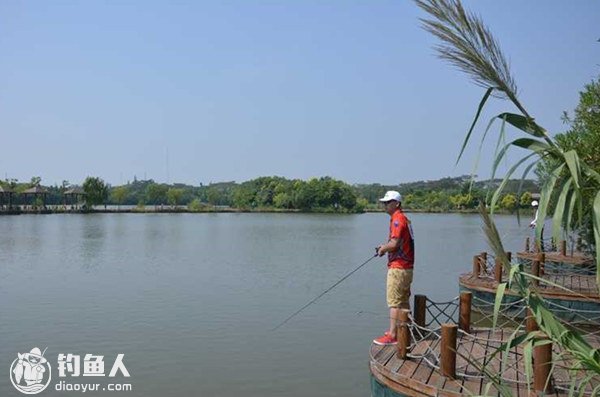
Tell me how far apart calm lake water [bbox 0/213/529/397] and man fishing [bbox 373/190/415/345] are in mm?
1639

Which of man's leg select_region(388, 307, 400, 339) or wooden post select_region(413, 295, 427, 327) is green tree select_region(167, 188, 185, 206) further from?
man's leg select_region(388, 307, 400, 339)

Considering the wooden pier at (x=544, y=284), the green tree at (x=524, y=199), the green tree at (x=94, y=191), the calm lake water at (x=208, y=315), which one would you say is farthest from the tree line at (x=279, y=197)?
the green tree at (x=524, y=199)

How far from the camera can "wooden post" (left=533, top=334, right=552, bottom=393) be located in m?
4.87

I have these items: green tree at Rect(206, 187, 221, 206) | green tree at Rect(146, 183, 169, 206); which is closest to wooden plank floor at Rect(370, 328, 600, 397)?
green tree at Rect(146, 183, 169, 206)

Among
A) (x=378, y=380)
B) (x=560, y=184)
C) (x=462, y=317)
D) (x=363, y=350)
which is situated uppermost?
(x=560, y=184)

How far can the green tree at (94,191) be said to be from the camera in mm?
84188

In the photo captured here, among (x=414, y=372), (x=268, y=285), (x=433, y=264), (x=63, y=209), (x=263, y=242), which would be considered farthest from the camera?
(x=63, y=209)

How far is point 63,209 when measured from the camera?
81625 mm

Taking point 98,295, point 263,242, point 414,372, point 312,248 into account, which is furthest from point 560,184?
point 263,242

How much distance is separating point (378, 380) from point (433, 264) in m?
17.9

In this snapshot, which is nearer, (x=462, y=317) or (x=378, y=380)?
(x=378, y=380)

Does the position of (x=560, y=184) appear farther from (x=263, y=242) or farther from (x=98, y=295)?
A: (x=263, y=242)

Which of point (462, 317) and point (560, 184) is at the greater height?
point (560, 184)

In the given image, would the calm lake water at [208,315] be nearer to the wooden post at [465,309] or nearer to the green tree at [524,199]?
the green tree at [524,199]
